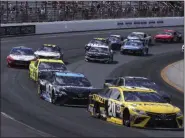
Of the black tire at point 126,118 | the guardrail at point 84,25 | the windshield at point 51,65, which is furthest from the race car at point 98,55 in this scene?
the black tire at point 126,118

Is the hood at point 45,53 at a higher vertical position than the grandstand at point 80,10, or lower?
lower

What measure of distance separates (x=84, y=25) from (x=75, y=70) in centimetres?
2680

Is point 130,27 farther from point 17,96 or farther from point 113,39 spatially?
point 17,96

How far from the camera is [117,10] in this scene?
69.6 m

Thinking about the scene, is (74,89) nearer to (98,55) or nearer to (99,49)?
(98,55)

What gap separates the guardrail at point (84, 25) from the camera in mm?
54844

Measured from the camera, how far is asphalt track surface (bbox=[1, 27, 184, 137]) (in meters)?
16.3

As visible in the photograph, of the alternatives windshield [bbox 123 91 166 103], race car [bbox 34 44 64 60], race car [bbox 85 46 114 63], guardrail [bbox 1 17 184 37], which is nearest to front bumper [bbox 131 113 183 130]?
windshield [bbox 123 91 166 103]

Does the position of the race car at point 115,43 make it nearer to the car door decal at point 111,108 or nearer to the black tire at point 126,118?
the car door decal at point 111,108

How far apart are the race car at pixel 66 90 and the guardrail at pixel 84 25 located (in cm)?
2918

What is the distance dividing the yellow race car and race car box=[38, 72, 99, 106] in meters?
2.44

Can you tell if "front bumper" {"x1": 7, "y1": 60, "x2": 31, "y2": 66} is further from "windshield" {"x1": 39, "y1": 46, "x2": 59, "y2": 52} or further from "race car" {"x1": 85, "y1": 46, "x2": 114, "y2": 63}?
"race car" {"x1": 85, "y1": 46, "x2": 114, "y2": 63}

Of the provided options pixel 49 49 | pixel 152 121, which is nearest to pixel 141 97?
pixel 152 121

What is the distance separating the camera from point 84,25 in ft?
209
